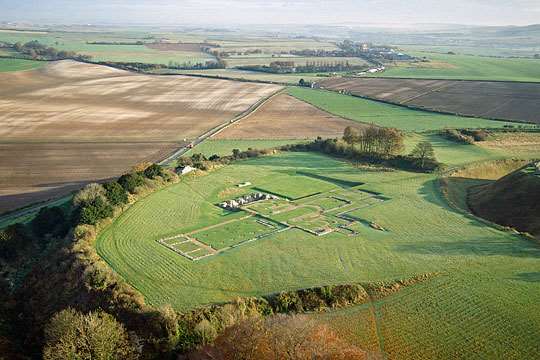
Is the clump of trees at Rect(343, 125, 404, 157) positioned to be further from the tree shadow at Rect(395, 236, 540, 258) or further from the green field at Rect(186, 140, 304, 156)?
the tree shadow at Rect(395, 236, 540, 258)

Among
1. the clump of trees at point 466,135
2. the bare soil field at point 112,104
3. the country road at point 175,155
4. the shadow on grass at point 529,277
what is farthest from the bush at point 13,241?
the clump of trees at point 466,135

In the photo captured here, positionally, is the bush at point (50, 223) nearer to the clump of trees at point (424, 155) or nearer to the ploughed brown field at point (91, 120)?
the ploughed brown field at point (91, 120)

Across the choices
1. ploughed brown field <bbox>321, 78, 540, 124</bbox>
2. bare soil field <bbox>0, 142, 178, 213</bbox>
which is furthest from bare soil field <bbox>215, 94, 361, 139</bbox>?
ploughed brown field <bbox>321, 78, 540, 124</bbox>

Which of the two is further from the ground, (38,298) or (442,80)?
(442,80)

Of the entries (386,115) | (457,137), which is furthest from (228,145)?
(386,115)

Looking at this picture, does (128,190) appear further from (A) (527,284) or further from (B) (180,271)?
(A) (527,284)

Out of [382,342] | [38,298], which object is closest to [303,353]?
[382,342]
